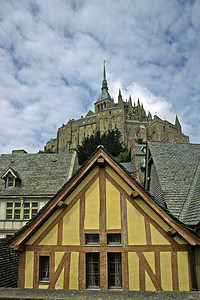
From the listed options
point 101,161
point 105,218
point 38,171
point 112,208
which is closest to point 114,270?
point 105,218

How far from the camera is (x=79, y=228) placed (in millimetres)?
6477

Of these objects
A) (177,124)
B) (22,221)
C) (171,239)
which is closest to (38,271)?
(171,239)

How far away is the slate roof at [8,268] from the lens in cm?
784

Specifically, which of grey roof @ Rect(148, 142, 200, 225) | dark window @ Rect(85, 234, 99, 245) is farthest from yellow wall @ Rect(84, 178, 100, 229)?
grey roof @ Rect(148, 142, 200, 225)

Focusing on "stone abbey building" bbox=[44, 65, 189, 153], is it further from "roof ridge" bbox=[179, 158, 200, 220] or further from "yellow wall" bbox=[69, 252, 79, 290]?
"yellow wall" bbox=[69, 252, 79, 290]

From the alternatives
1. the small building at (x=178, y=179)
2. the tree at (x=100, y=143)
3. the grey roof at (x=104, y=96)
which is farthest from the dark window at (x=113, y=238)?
the grey roof at (x=104, y=96)

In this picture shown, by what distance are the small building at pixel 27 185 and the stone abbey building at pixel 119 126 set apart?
7972 cm

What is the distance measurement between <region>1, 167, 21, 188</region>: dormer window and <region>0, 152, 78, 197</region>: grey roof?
1.04 feet

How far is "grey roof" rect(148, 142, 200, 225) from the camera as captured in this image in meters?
7.39

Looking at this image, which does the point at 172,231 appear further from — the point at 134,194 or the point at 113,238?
the point at 113,238

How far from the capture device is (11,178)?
1755 cm

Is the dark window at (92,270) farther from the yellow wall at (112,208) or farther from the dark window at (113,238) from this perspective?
the yellow wall at (112,208)

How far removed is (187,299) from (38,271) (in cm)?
436

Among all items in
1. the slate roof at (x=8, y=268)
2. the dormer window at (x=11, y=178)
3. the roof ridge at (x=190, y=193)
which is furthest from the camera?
the dormer window at (x=11, y=178)
